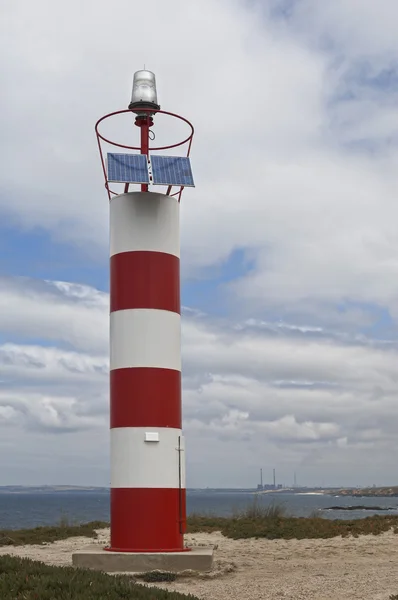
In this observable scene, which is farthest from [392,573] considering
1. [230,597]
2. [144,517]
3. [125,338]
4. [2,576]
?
[2,576]

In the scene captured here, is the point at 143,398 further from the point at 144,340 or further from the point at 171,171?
the point at 171,171

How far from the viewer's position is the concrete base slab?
13414mm

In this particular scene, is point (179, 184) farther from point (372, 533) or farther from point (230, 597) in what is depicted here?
point (372, 533)

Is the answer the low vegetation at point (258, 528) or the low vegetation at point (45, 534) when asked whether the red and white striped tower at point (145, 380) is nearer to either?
the low vegetation at point (258, 528)

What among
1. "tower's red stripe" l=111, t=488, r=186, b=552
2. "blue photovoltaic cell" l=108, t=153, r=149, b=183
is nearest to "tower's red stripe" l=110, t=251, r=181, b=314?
"blue photovoltaic cell" l=108, t=153, r=149, b=183

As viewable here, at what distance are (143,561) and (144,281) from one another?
485 cm

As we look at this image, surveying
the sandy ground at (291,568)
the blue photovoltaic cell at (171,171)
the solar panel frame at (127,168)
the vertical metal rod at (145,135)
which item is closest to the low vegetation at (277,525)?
the sandy ground at (291,568)

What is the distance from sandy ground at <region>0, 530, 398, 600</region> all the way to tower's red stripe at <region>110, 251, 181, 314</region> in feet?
15.7

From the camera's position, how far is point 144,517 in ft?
45.7

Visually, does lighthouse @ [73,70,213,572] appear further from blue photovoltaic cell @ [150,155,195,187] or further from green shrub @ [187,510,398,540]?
green shrub @ [187,510,398,540]

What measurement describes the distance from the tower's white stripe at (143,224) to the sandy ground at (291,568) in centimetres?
585

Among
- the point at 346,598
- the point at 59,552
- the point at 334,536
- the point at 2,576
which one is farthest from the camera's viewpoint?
the point at 334,536

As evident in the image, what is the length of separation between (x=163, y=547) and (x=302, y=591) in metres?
3.34

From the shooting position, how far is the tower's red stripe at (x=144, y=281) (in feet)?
47.3
